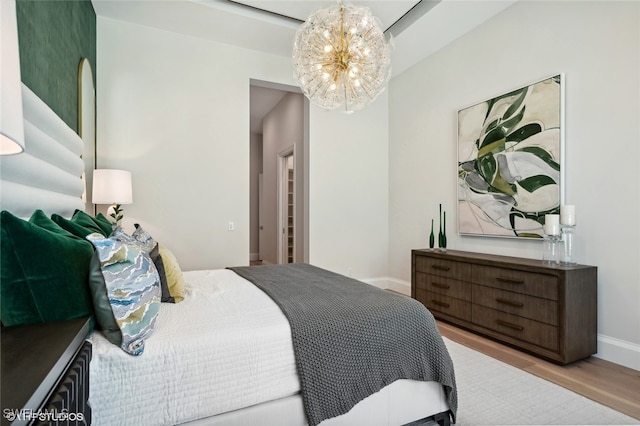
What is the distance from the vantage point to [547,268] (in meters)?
2.52

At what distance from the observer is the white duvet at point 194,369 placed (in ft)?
3.83

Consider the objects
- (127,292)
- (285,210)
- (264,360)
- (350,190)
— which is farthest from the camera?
(285,210)

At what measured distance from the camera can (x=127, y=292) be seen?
123cm

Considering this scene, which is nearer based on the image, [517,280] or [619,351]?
[619,351]

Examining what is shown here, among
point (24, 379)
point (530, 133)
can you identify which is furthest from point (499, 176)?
point (24, 379)

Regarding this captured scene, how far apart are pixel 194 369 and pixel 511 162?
3.16 meters

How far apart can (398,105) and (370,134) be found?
55 cm

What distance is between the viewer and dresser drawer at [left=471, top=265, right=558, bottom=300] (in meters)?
2.51

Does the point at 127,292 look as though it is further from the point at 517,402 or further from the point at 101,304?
the point at 517,402

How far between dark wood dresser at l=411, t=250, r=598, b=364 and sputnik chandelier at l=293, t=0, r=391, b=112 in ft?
6.09

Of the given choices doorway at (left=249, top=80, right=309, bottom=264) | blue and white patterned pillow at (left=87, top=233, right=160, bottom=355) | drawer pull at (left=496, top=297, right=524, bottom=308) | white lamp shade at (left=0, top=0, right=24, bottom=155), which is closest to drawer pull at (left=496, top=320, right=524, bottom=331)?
drawer pull at (left=496, top=297, right=524, bottom=308)

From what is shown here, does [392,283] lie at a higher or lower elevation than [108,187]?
lower

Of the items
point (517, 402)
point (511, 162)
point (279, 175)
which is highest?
point (279, 175)

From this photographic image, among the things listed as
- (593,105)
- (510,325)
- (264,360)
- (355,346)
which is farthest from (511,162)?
(264,360)
